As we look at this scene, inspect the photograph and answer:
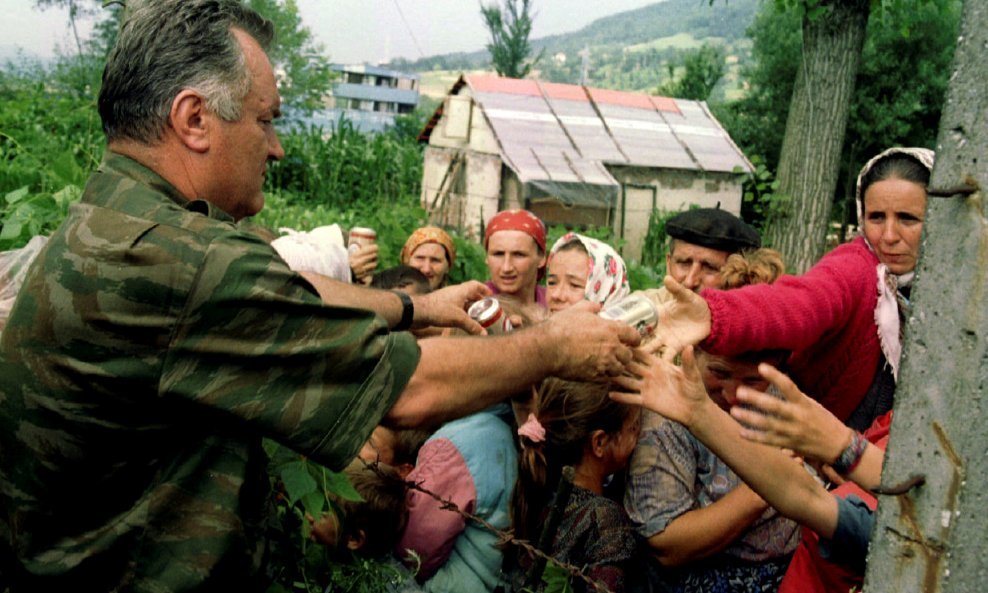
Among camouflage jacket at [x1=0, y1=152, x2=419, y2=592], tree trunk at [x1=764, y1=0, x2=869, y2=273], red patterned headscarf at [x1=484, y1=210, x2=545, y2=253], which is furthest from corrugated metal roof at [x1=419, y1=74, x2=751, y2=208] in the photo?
camouflage jacket at [x1=0, y1=152, x2=419, y2=592]

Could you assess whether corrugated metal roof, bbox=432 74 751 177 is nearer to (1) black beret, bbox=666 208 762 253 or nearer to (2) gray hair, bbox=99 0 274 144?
(1) black beret, bbox=666 208 762 253

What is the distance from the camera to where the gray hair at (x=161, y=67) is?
5.82 feet

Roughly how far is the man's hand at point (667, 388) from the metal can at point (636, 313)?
148 millimetres

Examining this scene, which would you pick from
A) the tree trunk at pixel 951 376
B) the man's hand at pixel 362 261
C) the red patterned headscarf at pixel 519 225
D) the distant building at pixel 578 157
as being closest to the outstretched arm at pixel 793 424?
the tree trunk at pixel 951 376

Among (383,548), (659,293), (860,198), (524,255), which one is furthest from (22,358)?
(524,255)

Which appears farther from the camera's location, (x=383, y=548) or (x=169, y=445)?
(x=383, y=548)

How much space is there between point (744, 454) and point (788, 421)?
1.15ft

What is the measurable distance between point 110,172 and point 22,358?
1.43ft

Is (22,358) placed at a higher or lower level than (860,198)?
lower

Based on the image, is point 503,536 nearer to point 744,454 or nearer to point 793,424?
point 744,454

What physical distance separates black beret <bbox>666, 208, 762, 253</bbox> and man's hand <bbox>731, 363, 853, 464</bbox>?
8.21ft

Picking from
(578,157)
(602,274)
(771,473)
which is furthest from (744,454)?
(578,157)

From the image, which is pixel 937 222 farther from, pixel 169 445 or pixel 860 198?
pixel 860 198

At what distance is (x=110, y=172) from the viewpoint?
1.75 metres
